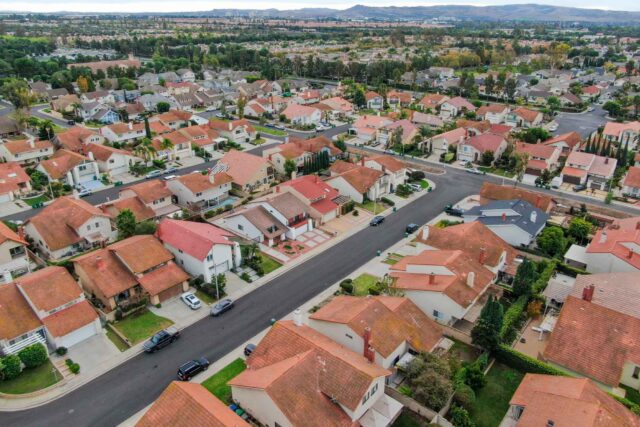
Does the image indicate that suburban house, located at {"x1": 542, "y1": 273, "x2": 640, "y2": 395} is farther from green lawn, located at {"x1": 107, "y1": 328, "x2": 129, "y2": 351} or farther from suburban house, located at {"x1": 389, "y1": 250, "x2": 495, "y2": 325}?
green lawn, located at {"x1": 107, "y1": 328, "x2": 129, "y2": 351}

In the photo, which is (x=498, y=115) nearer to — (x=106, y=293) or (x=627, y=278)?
(x=627, y=278)

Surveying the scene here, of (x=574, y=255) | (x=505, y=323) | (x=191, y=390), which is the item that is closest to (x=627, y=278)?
(x=574, y=255)

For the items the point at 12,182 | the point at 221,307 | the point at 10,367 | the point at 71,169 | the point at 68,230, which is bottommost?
the point at 221,307

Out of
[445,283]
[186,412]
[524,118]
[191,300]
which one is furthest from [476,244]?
[524,118]

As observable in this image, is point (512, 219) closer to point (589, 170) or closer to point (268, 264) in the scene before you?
point (268, 264)

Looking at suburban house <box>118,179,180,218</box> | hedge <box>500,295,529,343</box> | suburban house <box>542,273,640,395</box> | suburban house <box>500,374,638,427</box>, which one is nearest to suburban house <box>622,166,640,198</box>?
suburban house <box>542,273,640,395</box>

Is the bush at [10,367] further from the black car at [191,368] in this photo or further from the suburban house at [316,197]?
the suburban house at [316,197]
